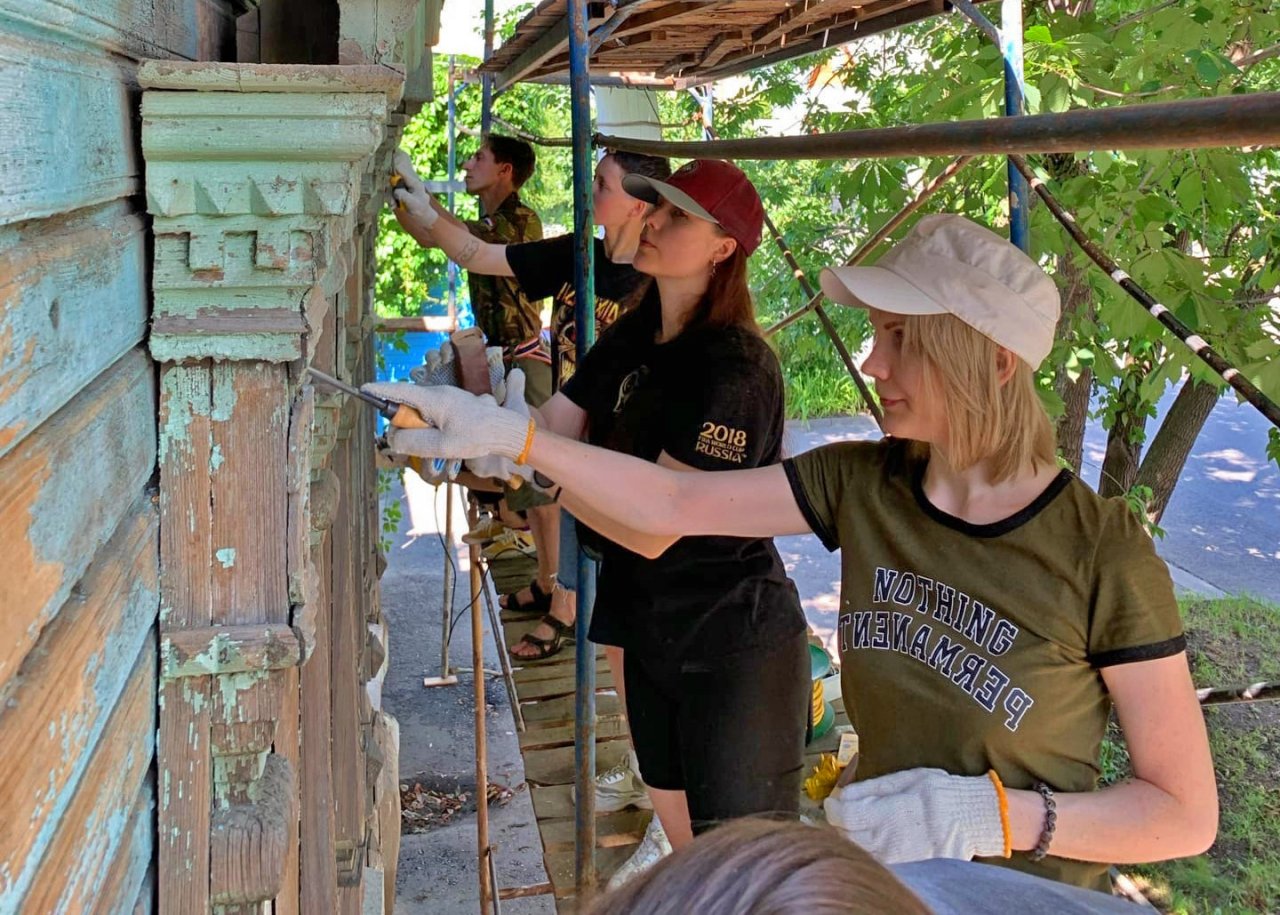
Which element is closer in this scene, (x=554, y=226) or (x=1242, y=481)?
(x=1242, y=481)

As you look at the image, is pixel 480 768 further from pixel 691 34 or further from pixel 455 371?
pixel 691 34

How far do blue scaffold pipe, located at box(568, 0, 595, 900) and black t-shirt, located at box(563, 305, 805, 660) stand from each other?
0.37 meters

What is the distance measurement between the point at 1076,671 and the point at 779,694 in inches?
41.6

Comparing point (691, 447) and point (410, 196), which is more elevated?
point (410, 196)

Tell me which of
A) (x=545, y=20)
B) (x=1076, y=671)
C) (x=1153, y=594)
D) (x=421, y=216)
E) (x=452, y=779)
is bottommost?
(x=452, y=779)

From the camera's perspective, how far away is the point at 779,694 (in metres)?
2.49

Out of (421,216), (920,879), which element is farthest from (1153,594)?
(421,216)

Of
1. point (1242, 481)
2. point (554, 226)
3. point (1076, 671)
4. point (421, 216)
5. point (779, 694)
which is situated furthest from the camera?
point (554, 226)

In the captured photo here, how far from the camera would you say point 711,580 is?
246 cm

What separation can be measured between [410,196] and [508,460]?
1.64 meters

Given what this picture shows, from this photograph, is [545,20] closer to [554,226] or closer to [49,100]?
[49,100]

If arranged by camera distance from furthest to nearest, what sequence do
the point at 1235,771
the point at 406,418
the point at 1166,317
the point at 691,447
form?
the point at 1235,771
the point at 1166,317
the point at 691,447
the point at 406,418

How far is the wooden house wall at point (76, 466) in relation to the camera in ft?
2.28

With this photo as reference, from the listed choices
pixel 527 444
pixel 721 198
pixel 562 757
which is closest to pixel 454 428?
pixel 527 444
